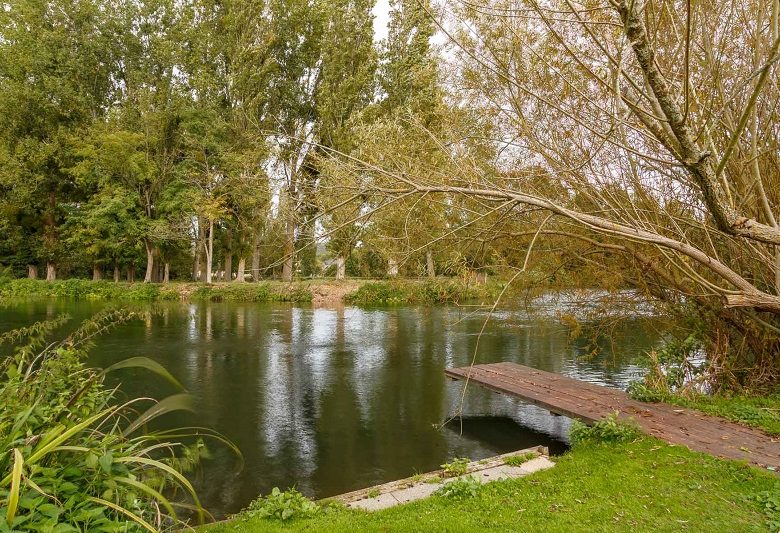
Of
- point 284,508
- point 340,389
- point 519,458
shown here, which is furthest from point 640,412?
point 340,389

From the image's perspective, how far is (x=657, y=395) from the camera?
664cm

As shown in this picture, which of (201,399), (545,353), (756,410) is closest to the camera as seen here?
(756,410)

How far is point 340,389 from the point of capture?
360 inches

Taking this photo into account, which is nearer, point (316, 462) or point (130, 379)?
point (316, 462)

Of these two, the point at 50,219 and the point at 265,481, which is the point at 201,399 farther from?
the point at 50,219

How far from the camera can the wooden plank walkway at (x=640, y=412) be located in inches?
187

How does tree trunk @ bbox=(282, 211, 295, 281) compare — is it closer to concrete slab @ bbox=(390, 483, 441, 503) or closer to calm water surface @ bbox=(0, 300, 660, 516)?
calm water surface @ bbox=(0, 300, 660, 516)

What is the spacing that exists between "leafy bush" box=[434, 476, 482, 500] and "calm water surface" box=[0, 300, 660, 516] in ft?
4.39

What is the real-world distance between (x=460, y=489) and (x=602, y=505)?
1.08 m

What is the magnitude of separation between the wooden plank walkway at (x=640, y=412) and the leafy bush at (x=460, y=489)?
2.85 feet

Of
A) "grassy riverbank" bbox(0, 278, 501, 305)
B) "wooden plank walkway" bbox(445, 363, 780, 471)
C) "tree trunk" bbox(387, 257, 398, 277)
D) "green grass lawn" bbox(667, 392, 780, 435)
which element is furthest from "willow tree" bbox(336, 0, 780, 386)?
"grassy riverbank" bbox(0, 278, 501, 305)

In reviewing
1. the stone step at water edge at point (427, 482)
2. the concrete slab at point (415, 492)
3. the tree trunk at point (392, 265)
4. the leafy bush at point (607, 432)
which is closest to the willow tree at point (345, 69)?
the tree trunk at point (392, 265)

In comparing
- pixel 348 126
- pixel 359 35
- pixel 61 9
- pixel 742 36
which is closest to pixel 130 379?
pixel 742 36

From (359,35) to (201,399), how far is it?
69.3 ft
